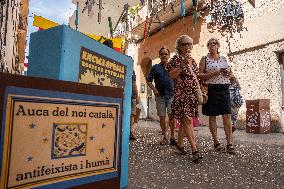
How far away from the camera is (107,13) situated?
691 centimetres

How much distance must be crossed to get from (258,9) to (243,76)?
2037mm

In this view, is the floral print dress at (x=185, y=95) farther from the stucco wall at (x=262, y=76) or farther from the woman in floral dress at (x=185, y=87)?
the stucco wall at (x=262, y=76)

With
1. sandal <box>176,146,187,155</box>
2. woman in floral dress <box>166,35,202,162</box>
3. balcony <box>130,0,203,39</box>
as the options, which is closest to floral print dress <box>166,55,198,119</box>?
woman in floral dress <box>166,35,202,162</box>

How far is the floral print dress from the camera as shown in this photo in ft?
12.0

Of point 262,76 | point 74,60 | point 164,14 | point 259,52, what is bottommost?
point 74,60

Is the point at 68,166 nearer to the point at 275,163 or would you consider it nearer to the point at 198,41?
the point at 275,163

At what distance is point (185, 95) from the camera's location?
145 inches

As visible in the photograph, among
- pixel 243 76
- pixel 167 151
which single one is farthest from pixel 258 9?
pixel 167 151

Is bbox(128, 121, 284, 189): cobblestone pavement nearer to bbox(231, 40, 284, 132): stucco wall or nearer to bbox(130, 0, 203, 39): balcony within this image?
bbox(231, 40, 284, 132): stucco wall

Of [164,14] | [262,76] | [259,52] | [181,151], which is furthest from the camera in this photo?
[164,14]

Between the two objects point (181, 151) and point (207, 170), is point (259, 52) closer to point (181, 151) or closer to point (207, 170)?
point (181, 151)

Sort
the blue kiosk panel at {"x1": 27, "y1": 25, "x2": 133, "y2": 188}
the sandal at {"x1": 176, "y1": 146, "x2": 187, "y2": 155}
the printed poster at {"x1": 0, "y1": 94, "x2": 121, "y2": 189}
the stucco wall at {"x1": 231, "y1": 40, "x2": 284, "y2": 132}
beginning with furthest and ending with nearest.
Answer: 1. the stucco wall at {"x1": 231, "y1": 40, "x2": 284, "y2": 132}
2. the sandal at {"x1": 176, "y1": 146, "x2": 187, "y2": 155}
3. the blue kiosk panel at {"x1": 27, "y1": 25, "x2": 133, "y2": 188}
4. the printed poster at {"x1": 0, "y1": 94, "x2": 121, "y2": 189}

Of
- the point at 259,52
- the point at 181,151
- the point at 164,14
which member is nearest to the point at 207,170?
the point at 181,151

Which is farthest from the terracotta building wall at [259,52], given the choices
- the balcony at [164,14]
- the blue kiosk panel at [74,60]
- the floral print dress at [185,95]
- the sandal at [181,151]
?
the blue kiosk panel at [74,60]
